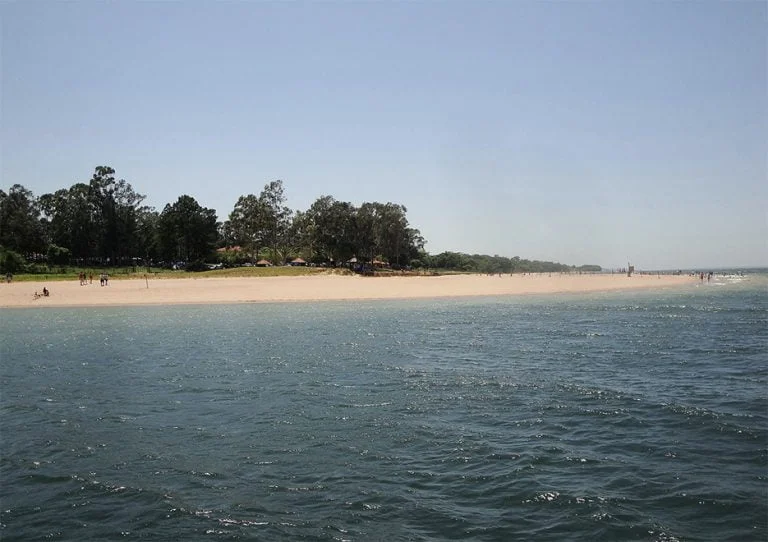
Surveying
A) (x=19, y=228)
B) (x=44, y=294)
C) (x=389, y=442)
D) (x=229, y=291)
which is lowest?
(x=389, y=442)

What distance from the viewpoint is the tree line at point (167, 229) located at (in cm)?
10731

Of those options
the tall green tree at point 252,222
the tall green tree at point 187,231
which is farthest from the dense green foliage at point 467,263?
the tall green tree at point 187,231

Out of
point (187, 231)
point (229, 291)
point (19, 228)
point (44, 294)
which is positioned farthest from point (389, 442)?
point (19, 228)

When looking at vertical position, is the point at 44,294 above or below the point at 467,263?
below

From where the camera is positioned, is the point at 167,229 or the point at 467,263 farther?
the point at 467,263

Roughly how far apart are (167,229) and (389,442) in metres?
107

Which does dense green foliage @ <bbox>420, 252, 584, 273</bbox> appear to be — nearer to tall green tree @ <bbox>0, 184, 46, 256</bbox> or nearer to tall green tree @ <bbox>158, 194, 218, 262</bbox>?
tall green tree @ <bbox>158, 194, 218, 262</bbox>

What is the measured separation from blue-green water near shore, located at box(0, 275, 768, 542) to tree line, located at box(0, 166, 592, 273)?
87.6 meters

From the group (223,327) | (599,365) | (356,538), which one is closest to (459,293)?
(223,327)

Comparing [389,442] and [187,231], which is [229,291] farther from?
[389,442]

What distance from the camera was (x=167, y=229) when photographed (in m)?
109

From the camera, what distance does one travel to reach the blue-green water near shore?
8.38 metres

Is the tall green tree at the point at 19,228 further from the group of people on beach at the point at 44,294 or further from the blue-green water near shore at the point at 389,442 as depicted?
the blue-green water near shore at the point at 389,442

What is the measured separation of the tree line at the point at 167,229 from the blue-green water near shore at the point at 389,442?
87.6m
